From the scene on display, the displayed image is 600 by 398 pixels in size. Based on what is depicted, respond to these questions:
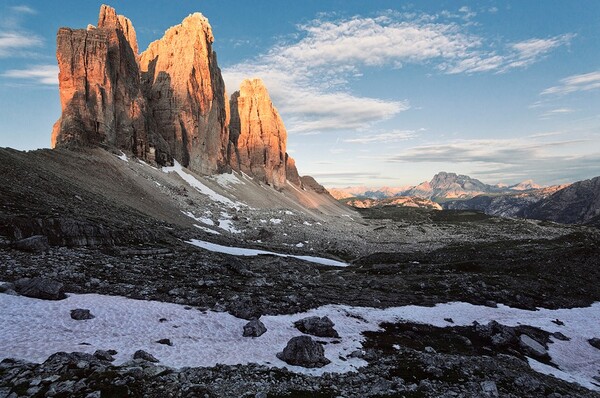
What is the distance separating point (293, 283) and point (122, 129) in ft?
310

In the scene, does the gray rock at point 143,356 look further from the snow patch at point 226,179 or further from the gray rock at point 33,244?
the snow patch at point 226,179

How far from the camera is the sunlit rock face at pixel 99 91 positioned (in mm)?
94500

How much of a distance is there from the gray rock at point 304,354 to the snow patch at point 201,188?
9532 cm

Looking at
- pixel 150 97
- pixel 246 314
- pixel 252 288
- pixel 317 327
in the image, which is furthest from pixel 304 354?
pixel 150 97

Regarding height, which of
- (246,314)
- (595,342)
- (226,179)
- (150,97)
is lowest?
(595,342)

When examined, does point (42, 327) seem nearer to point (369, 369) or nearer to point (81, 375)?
point (81, 375)

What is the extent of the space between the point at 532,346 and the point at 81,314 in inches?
1160

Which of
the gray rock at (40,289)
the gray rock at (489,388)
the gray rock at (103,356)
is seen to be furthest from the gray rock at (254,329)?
the gray rock at (489,388)

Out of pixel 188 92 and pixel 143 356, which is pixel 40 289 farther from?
pixel 188 92

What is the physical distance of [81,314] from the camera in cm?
1767

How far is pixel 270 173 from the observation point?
650ft

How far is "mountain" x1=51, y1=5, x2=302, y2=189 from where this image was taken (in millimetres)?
97375

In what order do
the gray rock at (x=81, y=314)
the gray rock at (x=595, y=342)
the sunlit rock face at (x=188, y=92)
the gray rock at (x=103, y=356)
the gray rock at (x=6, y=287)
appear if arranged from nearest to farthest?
1. the gray rock at (x=103, y=356)
2. the gray rock at (x=81, y=314)
3. the gray rock at (x=6, y=287)
4. the gray rock at (x=595, y=342)
5. the sunlit rock face at (x=188, y=92)

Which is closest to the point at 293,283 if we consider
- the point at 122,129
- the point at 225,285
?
the point at 225,285
